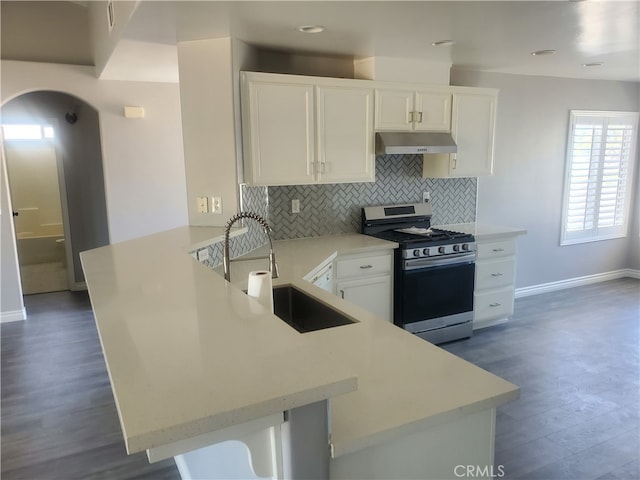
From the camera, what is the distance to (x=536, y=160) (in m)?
5.17

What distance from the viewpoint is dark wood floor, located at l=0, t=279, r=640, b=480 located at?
244 cm

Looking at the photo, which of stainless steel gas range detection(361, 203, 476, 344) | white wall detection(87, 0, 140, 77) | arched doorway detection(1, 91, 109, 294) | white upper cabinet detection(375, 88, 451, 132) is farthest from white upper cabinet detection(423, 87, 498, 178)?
arched doorway detection(1, 91, 109, 294)

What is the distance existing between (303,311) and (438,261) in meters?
1.86

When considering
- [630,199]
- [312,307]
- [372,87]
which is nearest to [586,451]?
[312,307]

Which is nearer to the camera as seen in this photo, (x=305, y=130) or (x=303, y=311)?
(x=303, y=311)

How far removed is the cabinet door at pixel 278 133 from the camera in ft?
10.6

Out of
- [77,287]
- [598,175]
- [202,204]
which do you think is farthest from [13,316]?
[598,175]

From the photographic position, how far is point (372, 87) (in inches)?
144

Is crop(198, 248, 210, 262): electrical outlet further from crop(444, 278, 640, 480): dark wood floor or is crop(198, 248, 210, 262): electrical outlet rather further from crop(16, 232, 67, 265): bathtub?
crop(16, 232, 67, 265): bathtub

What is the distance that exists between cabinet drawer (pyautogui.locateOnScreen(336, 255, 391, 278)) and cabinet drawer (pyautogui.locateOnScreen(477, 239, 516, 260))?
100 centimetres

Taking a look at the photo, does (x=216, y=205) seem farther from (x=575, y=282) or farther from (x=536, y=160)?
(x=575, y=282)

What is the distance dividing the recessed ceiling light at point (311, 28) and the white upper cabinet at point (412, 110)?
A: 977 millimetres

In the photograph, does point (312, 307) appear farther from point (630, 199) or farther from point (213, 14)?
point (630, 199)

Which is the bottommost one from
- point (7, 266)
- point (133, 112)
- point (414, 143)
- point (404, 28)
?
point (7, 266)
